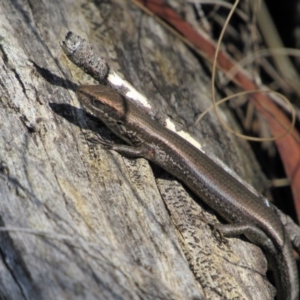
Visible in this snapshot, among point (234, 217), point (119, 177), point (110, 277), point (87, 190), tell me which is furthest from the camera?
point (234, 217)

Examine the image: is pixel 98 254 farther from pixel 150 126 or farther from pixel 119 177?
pixel 150 126

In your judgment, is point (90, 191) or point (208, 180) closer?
point (90, 191)

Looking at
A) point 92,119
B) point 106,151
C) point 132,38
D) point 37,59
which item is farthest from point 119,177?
point 132,38

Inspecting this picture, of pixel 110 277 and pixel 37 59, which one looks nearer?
pixel 110 277

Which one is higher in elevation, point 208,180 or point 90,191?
point 208,180

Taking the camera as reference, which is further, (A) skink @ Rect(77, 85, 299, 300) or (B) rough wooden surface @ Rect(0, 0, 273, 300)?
(A) skink @ Rect(77, 85, 299, 300)
